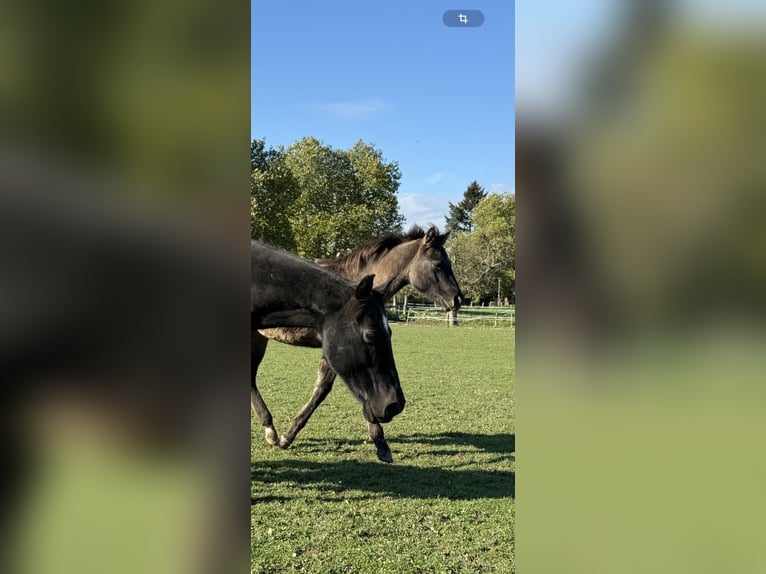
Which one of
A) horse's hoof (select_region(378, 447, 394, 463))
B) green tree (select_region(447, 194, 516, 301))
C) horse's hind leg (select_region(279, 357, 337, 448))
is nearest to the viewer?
horse's hoof (select_region(378, 447, 394, 463))

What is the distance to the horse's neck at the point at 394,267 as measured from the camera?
548 cm

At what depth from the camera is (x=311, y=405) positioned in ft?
17.1

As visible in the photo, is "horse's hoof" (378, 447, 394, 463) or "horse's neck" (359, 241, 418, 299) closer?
"horse's hoof" (378, 447, 394, 463)

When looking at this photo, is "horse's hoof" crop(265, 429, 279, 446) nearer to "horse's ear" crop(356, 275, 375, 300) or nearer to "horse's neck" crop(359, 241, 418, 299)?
"horse's neck" crop(359, 241, 418, 299)

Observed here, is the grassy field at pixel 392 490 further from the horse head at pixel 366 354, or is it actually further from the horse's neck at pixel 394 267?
the horse's neck at pixel 394 267

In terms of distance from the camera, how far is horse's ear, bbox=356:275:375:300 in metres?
3.15

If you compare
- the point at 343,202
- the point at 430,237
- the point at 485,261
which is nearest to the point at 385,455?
the point at 430,237

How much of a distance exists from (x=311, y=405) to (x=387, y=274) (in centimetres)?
145

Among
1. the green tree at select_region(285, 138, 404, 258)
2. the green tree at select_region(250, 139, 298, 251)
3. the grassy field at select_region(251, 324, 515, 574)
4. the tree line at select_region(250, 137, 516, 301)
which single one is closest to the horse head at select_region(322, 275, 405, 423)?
the grassy field at select_region(251, 324, 515, 574)

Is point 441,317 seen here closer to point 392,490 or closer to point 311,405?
point 311,405

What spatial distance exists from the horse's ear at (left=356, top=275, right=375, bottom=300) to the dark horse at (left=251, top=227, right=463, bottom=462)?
186 cm
